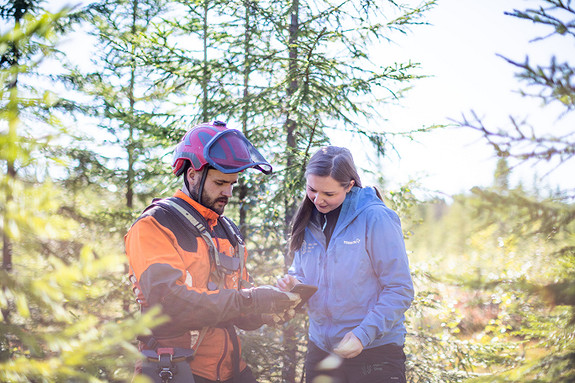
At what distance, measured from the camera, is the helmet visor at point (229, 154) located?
3.05 m

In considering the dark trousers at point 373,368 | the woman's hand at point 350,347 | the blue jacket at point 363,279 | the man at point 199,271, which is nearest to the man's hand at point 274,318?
the man at point 199,271

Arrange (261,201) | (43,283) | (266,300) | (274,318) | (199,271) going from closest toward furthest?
(43,283), (199,271), (266,300), (274,318), (261,201)

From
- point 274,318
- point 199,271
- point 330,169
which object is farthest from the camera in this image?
point 274,318

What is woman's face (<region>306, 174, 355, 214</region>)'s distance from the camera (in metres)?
3.26

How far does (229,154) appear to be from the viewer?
10.2 feet

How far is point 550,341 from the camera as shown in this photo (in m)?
2.00

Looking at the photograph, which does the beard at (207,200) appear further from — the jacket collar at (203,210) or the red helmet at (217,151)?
the red helmet at (217,151)

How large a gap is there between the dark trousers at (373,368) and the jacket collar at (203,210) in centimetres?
139

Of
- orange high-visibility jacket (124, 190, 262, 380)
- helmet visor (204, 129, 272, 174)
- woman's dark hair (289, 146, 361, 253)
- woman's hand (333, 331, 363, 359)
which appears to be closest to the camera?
orange high-visibility jacket (124, 190, 262, 380)

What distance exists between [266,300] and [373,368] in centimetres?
88

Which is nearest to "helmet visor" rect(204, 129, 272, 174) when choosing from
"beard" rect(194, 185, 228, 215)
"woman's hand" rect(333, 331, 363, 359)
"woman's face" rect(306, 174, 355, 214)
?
"beard" rect(194, 185, 228, 215)

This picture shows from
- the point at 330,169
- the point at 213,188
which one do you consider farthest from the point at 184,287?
the point at 330,169

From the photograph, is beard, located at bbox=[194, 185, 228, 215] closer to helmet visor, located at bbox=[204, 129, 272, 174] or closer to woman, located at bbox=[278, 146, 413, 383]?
helmet visor, located at bbox=[204, 129, 272, 174]

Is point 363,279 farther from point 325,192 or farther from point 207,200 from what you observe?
point 207,200
